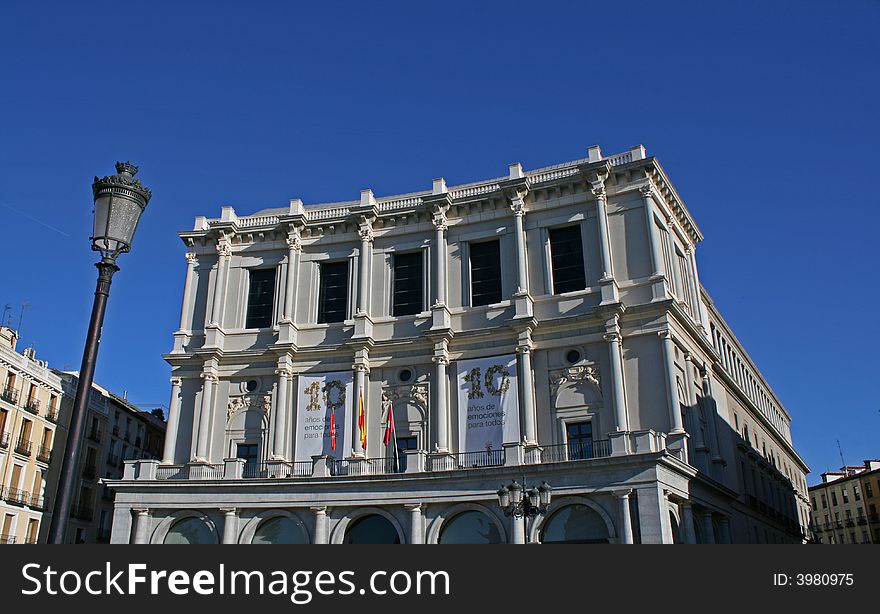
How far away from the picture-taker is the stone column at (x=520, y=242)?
33750 millimetres

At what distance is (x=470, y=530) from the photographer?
96.5 feet

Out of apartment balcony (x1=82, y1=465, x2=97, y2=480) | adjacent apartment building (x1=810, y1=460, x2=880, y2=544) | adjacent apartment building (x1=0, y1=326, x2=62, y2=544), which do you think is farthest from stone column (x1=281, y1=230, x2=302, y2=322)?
adjacent apartment building (x1=810, y1=460, x2=880, y2=544)

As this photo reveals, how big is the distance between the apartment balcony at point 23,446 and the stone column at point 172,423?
8.51 m

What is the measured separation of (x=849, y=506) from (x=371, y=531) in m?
63.7

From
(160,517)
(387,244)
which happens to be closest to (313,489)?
(160,517)

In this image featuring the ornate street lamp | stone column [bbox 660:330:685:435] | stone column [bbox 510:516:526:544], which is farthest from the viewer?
stone column [bbox 660:330:685:435]

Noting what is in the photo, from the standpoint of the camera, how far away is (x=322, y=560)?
8578 mm

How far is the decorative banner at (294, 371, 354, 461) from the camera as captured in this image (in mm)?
33719

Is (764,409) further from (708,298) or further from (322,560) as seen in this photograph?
(322,560)

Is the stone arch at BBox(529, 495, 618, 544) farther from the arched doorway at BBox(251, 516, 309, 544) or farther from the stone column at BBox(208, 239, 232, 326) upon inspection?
the stone column at BBox(208, 239, 232, 326)

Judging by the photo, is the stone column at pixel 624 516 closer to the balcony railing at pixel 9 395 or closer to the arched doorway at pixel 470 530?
the arched doorway at pixel 470 530

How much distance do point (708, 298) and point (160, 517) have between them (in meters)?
30.4

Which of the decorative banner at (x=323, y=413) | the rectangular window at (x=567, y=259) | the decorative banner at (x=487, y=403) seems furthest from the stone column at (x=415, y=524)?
the rectangular window at (x=567, y=259)

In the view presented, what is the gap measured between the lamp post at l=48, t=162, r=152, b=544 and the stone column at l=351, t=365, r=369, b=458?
2461cm
